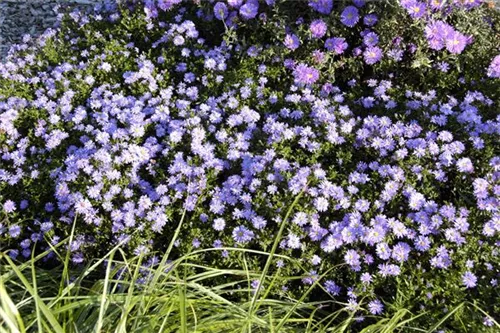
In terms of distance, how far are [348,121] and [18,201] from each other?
1.72m

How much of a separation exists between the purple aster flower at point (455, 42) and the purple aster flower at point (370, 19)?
0.42 metres

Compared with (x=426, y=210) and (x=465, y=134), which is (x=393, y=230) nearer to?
(x=426, y=210)

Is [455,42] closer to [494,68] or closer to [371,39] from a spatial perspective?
[494,68]

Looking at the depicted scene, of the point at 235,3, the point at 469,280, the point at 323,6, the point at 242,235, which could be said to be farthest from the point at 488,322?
the point at 235,3

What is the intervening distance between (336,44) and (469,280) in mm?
1582

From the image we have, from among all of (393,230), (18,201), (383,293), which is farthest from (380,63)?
(18,201)

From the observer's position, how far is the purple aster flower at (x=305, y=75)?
3264 millimetres

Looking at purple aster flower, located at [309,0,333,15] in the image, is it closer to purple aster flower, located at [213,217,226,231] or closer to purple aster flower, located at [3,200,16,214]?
purple aster flower, located at [213,217,226,231]

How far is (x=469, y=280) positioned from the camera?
7.61ft

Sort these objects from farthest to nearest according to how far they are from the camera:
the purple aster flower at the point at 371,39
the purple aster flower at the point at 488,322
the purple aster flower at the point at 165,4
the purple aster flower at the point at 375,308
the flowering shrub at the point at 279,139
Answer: the purple aster flower at the point at 165,4 → the purple aster flower at the point at 371,39 → the flowering shrub at the point at 279,139 → the purple aster flower at the point at 375,308 → the purple aster flower at the point at 488,322

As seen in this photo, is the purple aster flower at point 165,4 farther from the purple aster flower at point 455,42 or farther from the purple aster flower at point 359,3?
the purple aster flower at point 455,42

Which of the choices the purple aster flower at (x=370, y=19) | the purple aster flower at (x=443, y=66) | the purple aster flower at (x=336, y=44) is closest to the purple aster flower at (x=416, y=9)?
the purple aster flower at (x=370, y=19)

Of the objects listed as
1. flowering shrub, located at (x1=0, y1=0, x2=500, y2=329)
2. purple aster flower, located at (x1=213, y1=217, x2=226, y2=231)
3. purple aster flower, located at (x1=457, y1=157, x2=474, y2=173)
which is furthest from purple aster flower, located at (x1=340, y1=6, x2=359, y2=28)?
purple aster flower, located at (x1=213, y1=217, x2=226, y2=231)

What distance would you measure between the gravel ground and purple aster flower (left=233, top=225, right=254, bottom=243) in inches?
107
